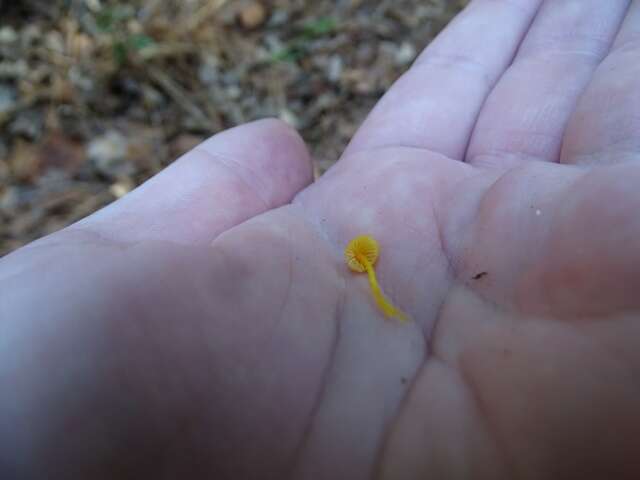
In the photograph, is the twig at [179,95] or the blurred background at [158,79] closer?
the blurred background at [158,79]

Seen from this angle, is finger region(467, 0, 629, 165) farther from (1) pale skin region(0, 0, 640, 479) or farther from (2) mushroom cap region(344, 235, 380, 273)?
(2) mushroom cap region(344, 235, 380, 273)

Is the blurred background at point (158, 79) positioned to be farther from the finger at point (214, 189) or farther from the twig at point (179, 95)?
the finger at point (214, 189)

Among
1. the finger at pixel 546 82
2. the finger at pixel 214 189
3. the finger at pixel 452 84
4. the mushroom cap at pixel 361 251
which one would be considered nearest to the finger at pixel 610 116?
the finger at pixel 546 82

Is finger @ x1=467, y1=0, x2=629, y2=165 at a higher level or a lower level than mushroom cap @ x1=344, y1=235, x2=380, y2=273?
higher

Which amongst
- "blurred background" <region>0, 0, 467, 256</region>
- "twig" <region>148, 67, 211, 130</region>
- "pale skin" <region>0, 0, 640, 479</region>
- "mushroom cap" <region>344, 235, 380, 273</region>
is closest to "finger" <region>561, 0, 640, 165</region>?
"pale skin" <region>0, 0, 640, 479</region>

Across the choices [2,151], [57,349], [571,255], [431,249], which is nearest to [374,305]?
[431,249]

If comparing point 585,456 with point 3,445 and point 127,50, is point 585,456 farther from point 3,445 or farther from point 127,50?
point 127,50

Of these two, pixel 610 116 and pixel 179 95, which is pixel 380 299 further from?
pixel 179 95
